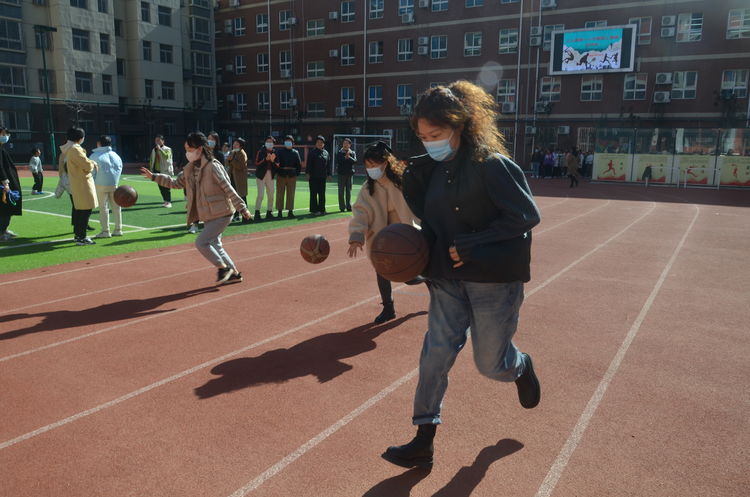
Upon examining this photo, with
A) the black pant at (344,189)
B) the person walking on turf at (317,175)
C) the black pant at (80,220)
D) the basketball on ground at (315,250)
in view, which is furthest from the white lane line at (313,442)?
the black pant at (344,189)

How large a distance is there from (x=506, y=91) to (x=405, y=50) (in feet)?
30.3

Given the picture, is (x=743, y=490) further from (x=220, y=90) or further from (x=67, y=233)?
(x=220, y=90)

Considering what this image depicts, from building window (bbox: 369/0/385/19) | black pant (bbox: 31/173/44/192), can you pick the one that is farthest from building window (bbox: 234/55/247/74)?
black pant (bbox: 31/173/44/192)

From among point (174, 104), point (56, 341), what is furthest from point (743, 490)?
point (174, 104)

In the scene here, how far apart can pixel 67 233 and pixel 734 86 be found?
39.9 meters

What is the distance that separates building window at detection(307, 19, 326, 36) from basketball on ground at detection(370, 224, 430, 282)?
5174 cm

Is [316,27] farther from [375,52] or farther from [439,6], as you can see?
[439,6]

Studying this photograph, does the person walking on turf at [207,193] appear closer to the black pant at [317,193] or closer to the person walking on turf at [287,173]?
the person walking on turf at [287,173]

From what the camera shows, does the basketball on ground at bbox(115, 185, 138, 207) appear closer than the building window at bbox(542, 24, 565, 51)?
Yes

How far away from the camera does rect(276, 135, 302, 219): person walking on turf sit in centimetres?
1532

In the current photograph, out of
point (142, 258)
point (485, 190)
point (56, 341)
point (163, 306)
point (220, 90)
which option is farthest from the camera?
point (220, 90)

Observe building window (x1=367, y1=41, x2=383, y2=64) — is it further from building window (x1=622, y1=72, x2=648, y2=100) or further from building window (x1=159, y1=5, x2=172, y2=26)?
building window (x1=622, y1=72, x2=648, y2=100)

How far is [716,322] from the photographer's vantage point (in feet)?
21.5

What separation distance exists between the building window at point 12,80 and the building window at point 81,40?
4487mm
